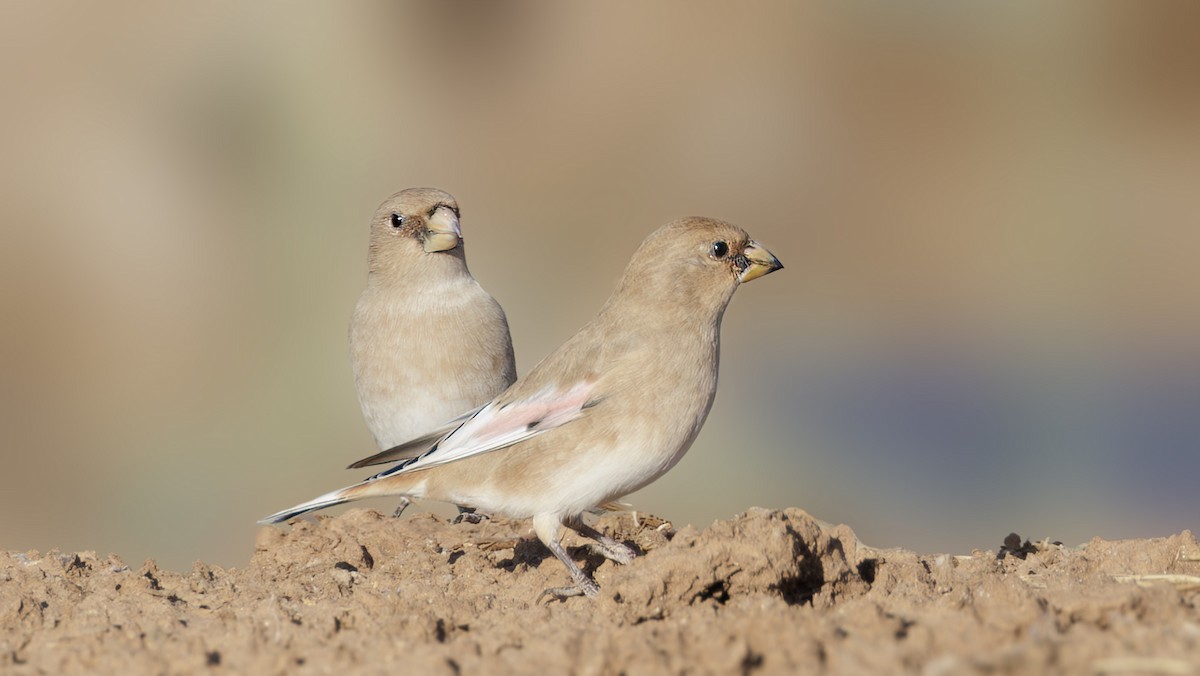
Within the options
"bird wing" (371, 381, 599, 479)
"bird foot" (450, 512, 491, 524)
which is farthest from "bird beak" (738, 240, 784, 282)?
"bird foot" (450, 512, 491, 524)

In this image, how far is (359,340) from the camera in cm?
736

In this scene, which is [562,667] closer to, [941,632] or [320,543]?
[941,632]

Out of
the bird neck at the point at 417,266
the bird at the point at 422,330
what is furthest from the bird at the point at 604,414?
the bird neck at the point at 417,266

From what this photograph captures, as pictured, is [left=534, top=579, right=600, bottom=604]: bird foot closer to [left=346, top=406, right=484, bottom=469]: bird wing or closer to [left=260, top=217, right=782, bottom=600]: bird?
[left=260, top=217, right=782, bottom=600]: bird

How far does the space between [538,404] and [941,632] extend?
243cm

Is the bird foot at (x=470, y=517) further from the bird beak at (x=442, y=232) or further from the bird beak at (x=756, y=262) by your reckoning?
the bird beak at (x=756, y=262)

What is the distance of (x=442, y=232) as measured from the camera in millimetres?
7254

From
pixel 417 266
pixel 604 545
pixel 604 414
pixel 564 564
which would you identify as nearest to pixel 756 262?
pixel 604 414

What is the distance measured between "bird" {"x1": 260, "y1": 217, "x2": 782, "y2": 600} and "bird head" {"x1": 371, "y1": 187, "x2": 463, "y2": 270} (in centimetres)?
167

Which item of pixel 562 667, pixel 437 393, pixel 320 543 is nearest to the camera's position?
pixel 562 667

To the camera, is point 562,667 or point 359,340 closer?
point 562,667

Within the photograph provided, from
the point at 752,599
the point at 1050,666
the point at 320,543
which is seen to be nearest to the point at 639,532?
the point at 320,543

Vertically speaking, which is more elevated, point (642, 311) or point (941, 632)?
point (642, 311)

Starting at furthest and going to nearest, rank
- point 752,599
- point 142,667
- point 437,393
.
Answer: point 437,393, point 752,599, point 142,667
